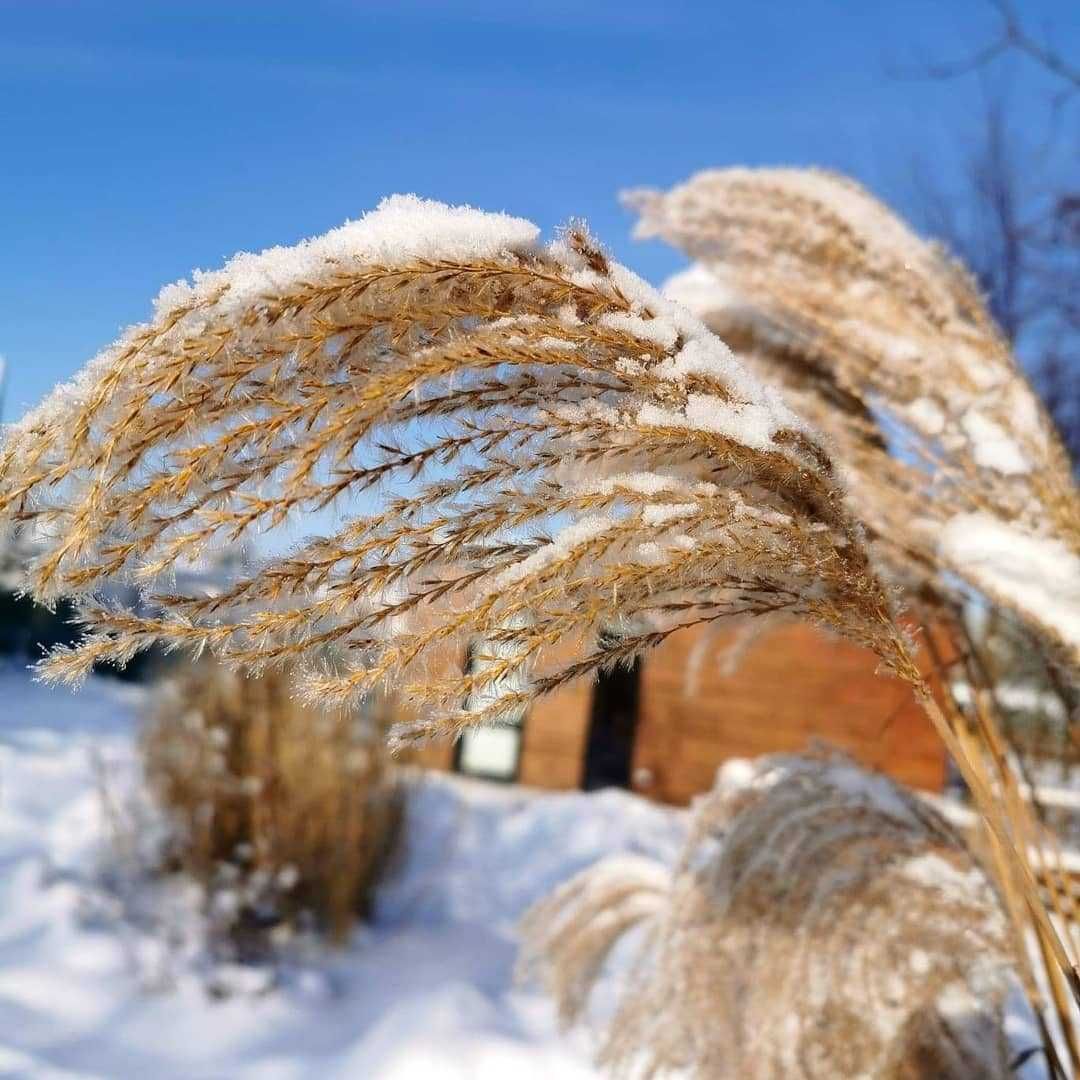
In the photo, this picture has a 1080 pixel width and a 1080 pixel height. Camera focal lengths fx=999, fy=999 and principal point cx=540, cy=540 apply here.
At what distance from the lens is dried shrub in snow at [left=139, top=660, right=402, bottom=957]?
3.53 metres

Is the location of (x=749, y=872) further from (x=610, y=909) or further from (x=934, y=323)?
(x=934, y=323)

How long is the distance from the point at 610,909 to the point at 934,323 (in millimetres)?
1180

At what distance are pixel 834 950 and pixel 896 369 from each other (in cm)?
84

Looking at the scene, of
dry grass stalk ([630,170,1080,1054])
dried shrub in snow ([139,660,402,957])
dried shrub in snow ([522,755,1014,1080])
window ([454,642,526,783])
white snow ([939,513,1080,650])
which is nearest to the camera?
white snow ([939,513,1080,650])

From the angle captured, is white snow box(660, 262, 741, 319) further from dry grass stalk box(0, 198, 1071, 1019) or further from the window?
the window

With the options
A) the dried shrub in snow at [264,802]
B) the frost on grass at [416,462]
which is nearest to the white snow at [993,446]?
the frost on grass at [416,462]

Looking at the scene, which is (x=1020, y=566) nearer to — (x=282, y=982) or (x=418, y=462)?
(x=418, y=462)

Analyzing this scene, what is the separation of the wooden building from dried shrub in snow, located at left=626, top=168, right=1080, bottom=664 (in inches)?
210

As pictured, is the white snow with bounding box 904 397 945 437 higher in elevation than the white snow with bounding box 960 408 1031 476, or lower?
→ higher

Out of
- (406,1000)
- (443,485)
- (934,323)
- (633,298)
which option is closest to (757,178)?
(934,323)

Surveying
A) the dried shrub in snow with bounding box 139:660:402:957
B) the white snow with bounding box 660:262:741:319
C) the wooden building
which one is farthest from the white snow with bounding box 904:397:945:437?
the wooden building

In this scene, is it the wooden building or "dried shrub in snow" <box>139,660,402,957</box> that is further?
the wooden building

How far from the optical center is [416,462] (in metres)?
0.68

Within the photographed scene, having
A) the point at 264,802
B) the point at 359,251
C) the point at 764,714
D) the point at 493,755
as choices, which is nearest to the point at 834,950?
the point at 359,251
